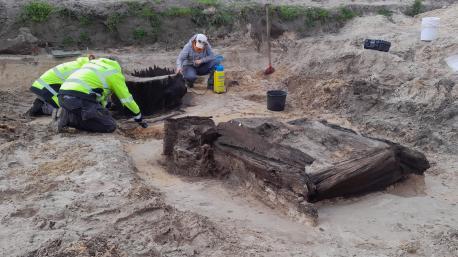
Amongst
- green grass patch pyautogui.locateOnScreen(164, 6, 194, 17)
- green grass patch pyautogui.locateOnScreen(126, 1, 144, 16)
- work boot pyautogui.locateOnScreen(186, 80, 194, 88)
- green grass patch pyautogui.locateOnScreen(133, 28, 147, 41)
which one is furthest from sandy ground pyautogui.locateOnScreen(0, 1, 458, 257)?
green grass patch pyautogui.locateOnScreen(126, 1, 144, 16)

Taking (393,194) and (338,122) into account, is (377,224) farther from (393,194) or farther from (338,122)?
(338,122)

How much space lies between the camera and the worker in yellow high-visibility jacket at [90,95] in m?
6.35

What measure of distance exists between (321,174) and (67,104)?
12.0 feet

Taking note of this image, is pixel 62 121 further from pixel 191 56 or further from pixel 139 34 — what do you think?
pixel 139 34

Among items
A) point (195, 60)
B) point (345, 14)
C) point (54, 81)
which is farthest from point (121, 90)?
point (345, 14)

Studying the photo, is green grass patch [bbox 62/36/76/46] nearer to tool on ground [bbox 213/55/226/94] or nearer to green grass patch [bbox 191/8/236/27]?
green grass patch [bbox 191/8/236/27]

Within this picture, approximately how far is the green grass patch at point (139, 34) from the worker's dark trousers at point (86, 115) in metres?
4.04

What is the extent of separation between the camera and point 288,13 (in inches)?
421

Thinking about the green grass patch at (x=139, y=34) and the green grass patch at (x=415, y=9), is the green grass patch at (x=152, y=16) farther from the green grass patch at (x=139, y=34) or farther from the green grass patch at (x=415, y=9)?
the green grass patch at (x=415, y=9)

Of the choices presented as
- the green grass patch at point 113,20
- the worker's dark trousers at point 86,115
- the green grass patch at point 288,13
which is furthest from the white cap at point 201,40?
the worker's dark trousers at point 86,115

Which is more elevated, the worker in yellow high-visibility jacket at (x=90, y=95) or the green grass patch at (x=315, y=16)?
the green grass patch at (x=315, y=16)

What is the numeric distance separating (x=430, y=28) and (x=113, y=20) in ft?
20.7

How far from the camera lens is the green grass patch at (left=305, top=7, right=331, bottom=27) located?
10805 mm

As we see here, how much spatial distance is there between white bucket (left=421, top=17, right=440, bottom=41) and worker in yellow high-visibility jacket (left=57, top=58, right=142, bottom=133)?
17.1ft
